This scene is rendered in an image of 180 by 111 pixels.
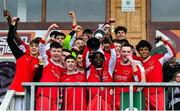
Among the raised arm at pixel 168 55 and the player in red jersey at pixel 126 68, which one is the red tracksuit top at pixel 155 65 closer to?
the raised arm at pixel 168 55

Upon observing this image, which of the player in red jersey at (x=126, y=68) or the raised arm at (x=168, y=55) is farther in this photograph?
the raised arm at (x=168, y=55)

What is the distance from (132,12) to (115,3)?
1.51 feet

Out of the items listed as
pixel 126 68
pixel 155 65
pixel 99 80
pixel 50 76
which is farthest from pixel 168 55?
pixel 50 76

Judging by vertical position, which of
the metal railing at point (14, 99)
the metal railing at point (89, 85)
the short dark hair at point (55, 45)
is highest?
the short dark hair at point (55, 45)

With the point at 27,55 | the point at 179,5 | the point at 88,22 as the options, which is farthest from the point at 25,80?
the point at 179,5

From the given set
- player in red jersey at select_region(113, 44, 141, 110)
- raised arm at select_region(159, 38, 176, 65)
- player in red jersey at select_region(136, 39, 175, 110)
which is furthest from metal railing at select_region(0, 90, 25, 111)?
raised arm at select_region(159, 38, 176, 65)

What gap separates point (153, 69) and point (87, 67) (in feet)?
3.42

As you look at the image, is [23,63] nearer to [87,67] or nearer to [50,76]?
[50,76]

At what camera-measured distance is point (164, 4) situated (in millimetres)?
15023

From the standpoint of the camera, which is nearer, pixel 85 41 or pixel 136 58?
pixel 136 58

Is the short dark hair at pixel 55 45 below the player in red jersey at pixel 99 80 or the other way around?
the other way around

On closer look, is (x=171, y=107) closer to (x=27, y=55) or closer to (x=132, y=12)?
(x=27, y=55)

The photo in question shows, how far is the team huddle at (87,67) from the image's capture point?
32.3 feet

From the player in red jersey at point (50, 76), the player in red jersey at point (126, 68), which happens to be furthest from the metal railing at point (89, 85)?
the player in red jersey at point (126, 68)
